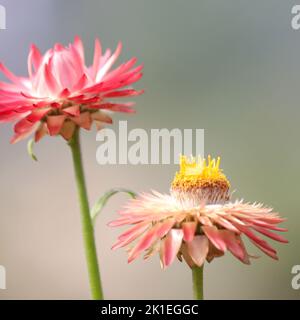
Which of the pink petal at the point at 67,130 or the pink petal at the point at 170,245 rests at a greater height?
the pink petal at the point at 67,130

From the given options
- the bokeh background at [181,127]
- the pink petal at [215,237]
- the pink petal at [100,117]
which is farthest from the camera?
the bokeh background at [181,127]

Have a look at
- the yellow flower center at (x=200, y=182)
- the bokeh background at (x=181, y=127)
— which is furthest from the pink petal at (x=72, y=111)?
the bokeh background at (x=181, y=127)

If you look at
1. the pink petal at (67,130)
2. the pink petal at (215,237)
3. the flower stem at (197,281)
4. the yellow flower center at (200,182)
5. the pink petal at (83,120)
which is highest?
the pink petal at (83,120)

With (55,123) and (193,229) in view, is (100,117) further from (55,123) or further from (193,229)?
(193,229)

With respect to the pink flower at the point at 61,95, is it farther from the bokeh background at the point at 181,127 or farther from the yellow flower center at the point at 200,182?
the bokeh background at the point at 181,127

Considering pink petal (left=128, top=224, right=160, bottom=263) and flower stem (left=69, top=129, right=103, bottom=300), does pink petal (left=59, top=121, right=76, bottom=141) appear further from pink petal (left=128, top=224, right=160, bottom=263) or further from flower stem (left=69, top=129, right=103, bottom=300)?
pink petal (left=128, top=224, right=160, bottom=263)
